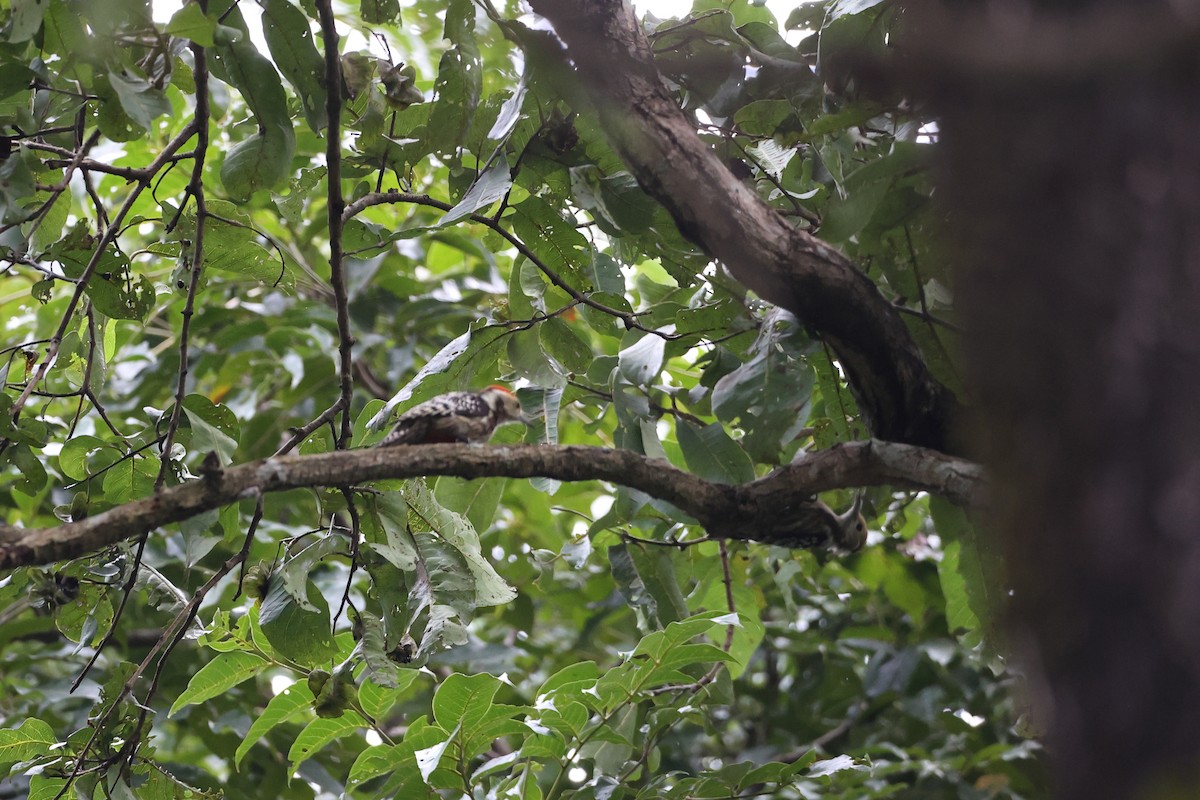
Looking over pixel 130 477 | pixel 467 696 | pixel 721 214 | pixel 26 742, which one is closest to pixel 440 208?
pixel 721 214

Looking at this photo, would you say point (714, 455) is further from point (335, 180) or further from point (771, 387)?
point (335, 180)

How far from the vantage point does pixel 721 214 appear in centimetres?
193

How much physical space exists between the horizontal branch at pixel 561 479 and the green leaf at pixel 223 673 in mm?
915

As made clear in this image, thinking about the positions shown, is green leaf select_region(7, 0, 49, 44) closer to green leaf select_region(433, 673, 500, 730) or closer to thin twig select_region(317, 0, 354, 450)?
thin twig select_region(317, 0, 354, 450)

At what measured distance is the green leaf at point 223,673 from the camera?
7.88 feet

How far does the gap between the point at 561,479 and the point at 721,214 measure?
2.00ft

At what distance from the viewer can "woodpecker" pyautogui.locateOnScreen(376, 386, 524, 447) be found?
111 inches

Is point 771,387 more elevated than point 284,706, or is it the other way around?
point 771,387

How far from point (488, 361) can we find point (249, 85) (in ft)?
2.80

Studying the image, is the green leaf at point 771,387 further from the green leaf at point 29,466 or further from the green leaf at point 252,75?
the green leaf at point 29,466

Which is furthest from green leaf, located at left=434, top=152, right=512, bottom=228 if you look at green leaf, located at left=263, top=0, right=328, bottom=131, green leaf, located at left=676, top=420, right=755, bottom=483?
green leaf, located at left=676, top=420, right=755, bottom=483

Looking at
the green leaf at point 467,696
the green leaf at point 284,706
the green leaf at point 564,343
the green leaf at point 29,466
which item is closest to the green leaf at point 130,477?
the green leaf at point 29,466

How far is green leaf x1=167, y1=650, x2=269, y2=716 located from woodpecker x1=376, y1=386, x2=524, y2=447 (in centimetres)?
66

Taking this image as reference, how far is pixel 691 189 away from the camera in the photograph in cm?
195
